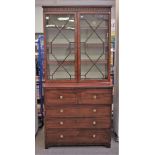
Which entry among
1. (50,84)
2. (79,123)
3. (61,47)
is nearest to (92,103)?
(79,123)

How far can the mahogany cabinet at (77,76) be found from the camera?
3893 mm

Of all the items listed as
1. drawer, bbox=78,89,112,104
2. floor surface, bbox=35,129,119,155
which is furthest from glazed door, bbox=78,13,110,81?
floor surface, bbox=35,129,119,155

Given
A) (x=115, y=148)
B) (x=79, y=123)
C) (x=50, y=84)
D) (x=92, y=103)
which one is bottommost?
(x=115, y=148)

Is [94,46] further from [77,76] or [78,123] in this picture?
[78,123]

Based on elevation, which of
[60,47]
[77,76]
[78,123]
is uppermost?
[60,47]

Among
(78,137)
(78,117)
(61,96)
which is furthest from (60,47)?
(78,137)

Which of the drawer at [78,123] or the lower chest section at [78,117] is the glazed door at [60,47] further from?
the drawer at [78,123]

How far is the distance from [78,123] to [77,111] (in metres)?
0.18

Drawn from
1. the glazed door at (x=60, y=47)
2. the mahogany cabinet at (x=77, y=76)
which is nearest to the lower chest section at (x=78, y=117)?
the mahogany cabinet at (x=77, y=76)

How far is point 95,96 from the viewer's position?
12.8ft

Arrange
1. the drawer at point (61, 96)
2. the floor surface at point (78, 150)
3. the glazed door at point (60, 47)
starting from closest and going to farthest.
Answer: the floor surface at point (78, 150) < the drawer at point (61, 96) < the glazed door at point (60, 47)

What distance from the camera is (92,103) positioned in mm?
3898
